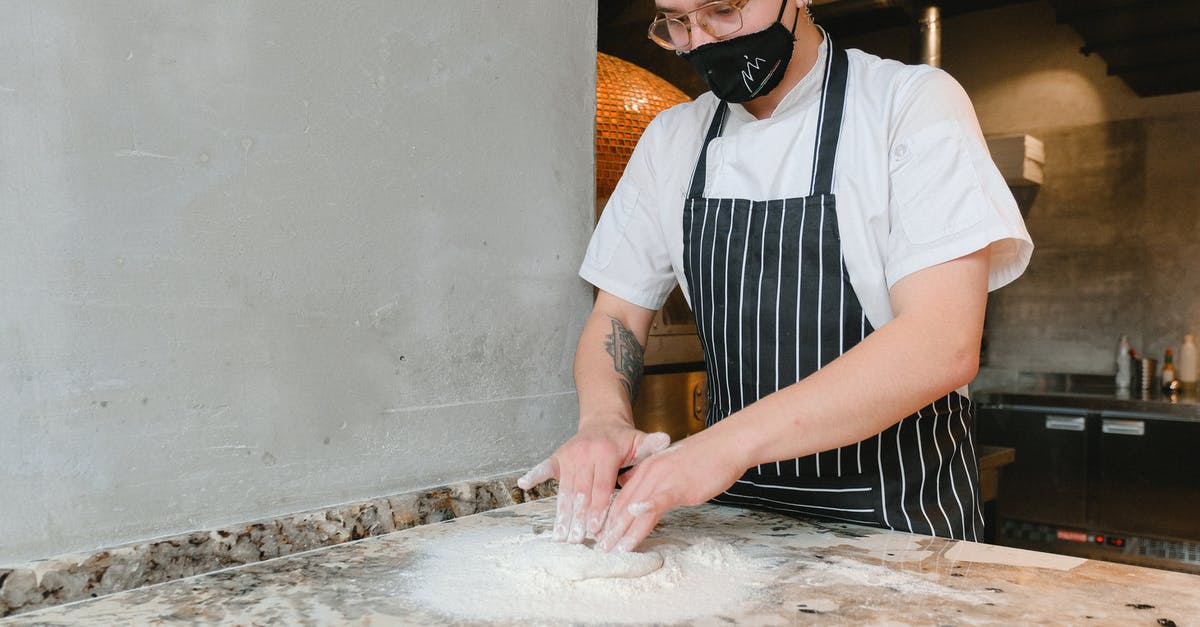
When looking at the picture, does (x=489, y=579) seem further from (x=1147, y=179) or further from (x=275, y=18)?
(x=1147, y=179)

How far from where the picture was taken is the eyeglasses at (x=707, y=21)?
115cm

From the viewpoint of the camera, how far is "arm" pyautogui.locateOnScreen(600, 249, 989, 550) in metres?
0.94

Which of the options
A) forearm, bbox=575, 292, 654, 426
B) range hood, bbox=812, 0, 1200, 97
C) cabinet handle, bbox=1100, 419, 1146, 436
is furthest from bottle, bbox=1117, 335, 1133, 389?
forearm, bbox=575, 292, 654, 426

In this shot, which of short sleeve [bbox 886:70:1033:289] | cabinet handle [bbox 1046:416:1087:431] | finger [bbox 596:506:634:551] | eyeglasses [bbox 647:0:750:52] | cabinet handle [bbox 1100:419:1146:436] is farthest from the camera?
cabinet handle [bbox 1046:416:1087:431]

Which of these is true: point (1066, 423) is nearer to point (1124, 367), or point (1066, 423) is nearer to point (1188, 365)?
point (1124, 367)

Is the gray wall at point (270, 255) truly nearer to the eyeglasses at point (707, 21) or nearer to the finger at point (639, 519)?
the eyeglasses at point (707, 21)

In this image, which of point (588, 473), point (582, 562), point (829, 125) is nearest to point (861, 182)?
point (829, 125)

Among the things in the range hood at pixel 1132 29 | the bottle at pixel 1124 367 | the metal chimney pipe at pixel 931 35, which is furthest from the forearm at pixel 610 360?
the bottle at pixel 1124 367

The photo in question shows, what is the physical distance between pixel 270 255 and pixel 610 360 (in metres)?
0.51

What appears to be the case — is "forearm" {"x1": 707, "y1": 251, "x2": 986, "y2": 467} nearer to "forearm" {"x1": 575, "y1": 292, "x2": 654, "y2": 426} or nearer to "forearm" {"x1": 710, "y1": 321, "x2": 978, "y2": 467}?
"forearm" {"x1": 710, "y1": 321, "x2": 978, "y2": 467}

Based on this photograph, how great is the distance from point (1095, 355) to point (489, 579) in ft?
13.4

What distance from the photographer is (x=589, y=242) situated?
1.39m

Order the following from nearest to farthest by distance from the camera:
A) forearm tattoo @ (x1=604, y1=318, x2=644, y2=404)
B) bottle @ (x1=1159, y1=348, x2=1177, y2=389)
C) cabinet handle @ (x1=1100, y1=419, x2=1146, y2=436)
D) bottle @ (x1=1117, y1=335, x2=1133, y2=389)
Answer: forearm tattoo @ (x1=604, y1=318, x2=644, y2=404), cabinet handle @ (x1=1100, y1=419, x2=1146, y2=436), bottle @ (x1=1159, y1=348, x2=1177, y2=389), bottle @ (x1=1117, y1=335, x2=1133, y2=389)

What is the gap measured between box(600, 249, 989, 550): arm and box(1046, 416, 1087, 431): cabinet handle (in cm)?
299
